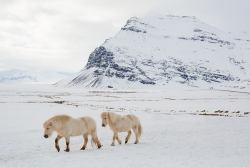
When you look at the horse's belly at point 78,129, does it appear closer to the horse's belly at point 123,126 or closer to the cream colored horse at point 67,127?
the cream colored horse at point 67,127

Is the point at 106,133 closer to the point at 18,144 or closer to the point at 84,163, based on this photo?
the point at 18,144

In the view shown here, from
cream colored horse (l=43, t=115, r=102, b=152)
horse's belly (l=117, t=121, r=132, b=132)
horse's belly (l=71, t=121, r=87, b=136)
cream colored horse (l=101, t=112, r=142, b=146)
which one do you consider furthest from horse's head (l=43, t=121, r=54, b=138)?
horse's belly (l=117, t=121, r=132, b=132)

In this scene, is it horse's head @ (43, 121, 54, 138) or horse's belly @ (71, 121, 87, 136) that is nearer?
horse's head @ (43, 121, 54, 138)

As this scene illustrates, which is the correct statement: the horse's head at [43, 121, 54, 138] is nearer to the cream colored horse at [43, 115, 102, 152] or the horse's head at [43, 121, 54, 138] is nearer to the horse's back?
the cream colored horse at [43, 115, 102, 152]

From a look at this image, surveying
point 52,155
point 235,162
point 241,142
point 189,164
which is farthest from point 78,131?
point 241,142

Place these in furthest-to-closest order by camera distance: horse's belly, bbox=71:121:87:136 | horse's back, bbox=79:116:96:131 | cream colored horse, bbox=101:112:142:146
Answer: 1. cream colored horse, bbox=101:112:142:146
2. horse's back, bbox=79:116:96:131
3. horse's belly, bbox=71:121:87:136

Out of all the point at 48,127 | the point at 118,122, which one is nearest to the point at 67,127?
the point at 48,127

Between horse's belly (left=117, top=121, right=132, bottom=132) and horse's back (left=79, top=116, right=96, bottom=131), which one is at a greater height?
Result: horse's back (left=79, top=116, right=96, bottom=131)

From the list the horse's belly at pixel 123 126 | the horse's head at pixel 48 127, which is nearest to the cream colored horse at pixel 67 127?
the horse's head at pixel 48 127

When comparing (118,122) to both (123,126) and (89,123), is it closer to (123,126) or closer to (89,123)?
(123,126)

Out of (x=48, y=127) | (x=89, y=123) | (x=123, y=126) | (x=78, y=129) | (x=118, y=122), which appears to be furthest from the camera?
(x=123, y=126)

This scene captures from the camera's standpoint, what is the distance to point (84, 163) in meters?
14.0

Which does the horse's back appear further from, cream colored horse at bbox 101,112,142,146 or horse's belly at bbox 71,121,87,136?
cream colored horse at bbox 101,112,142,146

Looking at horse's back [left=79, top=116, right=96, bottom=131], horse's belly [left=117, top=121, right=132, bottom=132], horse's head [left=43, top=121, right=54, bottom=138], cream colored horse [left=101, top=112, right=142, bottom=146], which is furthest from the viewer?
horse's belly [left=117, top=121, right=132, bottom=132]
